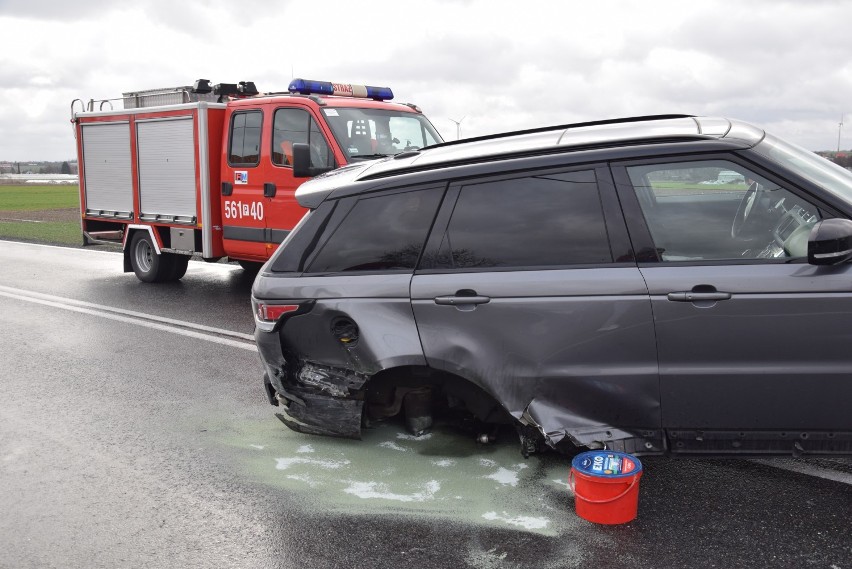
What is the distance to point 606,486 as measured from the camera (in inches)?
152

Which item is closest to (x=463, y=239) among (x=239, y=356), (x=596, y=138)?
Answer: (x=596, y=138)

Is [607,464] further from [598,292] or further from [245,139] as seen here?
[245,139]

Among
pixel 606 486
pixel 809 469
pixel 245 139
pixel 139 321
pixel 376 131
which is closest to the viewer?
pixel 606 486

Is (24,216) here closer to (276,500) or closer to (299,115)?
(299,115)

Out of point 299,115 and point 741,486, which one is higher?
point 299,115

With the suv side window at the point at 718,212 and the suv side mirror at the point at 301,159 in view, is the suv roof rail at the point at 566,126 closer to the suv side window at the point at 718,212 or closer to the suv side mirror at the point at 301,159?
the suv side window at the point at 718,212

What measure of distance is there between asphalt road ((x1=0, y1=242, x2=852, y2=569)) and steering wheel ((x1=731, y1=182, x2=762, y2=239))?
1309 mm

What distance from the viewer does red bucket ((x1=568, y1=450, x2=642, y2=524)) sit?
386cm

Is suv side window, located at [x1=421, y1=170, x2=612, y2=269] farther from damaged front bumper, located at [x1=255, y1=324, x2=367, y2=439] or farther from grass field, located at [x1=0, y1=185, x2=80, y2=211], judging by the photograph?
grass field, located at [x1=0, y1=185, x2=80, y2=211]

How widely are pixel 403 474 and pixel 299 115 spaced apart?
610 cm

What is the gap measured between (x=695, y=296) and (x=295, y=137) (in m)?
6.68

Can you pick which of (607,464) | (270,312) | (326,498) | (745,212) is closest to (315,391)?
(270,312)

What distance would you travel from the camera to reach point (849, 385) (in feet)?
12.6

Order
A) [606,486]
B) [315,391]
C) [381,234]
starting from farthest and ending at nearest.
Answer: [315,391] → [381,234] → [606,486]
